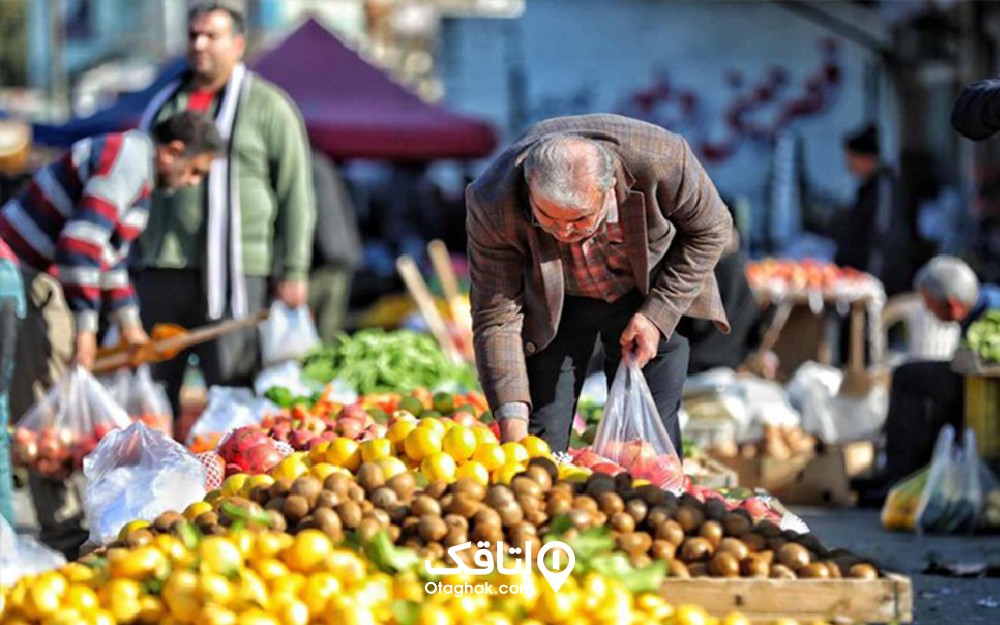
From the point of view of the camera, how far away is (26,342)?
8.13 metres

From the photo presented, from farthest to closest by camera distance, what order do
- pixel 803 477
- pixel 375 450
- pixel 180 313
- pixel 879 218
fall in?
pixel 879 218 → pixel 803 477 → pixel 180 313 → pixel 375 450

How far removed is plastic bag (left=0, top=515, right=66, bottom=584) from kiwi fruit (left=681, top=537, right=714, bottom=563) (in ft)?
4.82

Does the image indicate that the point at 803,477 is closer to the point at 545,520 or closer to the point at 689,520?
the point at 689,520

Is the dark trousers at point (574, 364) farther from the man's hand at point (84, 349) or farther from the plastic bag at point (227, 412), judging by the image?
the man's hand at point (84, 349)

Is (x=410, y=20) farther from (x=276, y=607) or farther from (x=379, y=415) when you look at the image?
(x=276, y=607)

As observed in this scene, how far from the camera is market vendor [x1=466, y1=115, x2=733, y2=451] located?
5449 mm

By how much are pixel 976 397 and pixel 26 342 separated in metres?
4.29

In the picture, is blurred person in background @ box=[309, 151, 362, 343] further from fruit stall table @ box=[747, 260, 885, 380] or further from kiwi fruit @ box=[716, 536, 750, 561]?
kiwi fruit @ box=[716, 536, 750, 561]

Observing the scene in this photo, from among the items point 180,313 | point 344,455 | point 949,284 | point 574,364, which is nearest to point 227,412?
point 180,313

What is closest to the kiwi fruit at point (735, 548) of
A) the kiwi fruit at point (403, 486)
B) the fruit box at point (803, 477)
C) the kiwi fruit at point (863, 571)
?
the kiwi fruit at point (863, 571)

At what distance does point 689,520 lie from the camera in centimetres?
457

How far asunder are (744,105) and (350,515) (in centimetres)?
1820

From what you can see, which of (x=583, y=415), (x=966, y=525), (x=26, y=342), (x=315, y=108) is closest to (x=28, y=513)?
(x=26, y=342)

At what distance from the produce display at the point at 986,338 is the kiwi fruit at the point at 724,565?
16.1ft
